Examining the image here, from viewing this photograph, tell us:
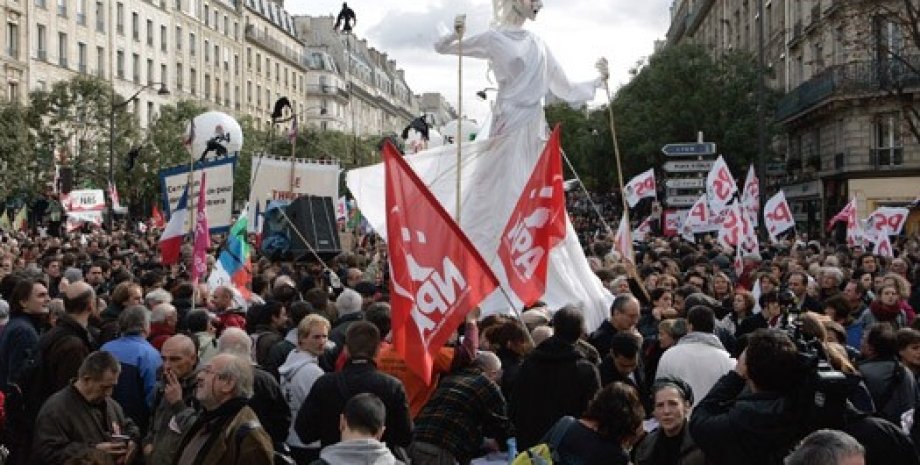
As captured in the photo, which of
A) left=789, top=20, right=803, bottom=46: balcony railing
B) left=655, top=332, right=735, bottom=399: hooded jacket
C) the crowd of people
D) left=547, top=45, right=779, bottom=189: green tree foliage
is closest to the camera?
the crowd of people

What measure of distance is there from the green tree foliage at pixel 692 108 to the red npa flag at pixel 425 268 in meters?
36.2

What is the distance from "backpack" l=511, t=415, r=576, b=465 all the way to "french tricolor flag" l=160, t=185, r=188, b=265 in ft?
32.7

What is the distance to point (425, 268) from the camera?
23.0 feet

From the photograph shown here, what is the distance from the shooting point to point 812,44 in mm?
41938

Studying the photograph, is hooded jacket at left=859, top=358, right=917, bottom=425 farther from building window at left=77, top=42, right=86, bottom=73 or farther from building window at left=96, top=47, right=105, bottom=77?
building window at left=96, top=47, right=105, bottom=77

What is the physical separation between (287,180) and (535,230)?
962cm

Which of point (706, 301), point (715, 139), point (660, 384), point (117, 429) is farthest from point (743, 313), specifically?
point (715, 139)

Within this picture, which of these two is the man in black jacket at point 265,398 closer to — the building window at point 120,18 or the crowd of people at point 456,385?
the crowd of people at point 456,385

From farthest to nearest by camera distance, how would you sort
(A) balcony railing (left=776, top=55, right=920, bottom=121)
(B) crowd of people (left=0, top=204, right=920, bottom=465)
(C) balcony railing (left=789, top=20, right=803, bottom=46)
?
(C) balcony railing (left=789, top=20, right=803, bottom=46) → (A) balcony railing (left=776, top=55, right=920, bottom=121) → (B) crowd of people (left=0, top=204, right=920, bottom=465)

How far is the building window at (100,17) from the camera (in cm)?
6456

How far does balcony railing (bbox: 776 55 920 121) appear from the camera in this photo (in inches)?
1422

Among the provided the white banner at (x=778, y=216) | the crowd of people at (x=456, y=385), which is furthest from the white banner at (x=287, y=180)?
the crowd of people at (x=456, y=385)

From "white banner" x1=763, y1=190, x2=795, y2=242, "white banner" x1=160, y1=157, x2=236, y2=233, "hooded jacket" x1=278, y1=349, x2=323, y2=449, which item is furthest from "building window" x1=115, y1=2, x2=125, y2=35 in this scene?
"hooded jacket" x1=278, y1=349, x2=323, y2=449

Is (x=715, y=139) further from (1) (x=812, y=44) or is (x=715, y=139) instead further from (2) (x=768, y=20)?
(2) (x=768, y=20)
